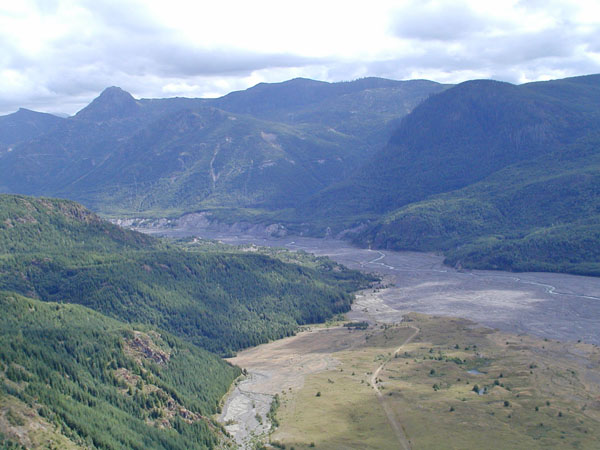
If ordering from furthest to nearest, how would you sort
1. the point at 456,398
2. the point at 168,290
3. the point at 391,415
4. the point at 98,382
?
1. the point at 168,290
2. the point at 456,398
3. the point at 391,415
4. the point at 98,382

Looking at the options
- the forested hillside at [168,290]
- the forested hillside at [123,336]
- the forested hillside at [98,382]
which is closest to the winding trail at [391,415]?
the forested hillside at [123,336]

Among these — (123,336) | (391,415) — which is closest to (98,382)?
(123,336)

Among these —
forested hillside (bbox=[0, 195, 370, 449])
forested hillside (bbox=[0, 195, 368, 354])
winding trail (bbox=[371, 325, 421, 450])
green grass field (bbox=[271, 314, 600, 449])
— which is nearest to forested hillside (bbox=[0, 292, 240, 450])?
forested hillside (bbox=[0, 195, 370, 449])

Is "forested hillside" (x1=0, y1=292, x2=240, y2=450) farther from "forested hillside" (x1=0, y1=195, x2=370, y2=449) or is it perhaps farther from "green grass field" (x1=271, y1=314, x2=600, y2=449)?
"green grass field" (x1=271, y1=314, x2=600, y2=449)

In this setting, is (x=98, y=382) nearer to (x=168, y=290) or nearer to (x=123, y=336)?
(x=123, y=336)

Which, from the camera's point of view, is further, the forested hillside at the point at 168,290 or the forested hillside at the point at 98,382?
the forested hillside at the point at 168,290

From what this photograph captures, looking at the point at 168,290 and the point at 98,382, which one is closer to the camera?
the point at 98,382

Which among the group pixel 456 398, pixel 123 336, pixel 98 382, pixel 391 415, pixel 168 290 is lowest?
pixel 391 415

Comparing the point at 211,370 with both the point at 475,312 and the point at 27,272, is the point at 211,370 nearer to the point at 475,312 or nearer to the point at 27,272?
the point at 27,272

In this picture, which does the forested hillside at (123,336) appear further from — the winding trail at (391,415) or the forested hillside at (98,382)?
the winding trail at (391,415)

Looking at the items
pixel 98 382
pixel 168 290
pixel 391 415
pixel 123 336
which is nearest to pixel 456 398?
pixel 391 415

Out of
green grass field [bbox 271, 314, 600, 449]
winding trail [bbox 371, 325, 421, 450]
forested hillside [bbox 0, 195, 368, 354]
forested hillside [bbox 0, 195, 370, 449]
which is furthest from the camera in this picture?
forested hillside [bbox 0, 195, 368, 354]

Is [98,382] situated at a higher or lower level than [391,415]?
higher

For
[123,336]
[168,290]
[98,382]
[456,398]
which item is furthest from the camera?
[168,290]
